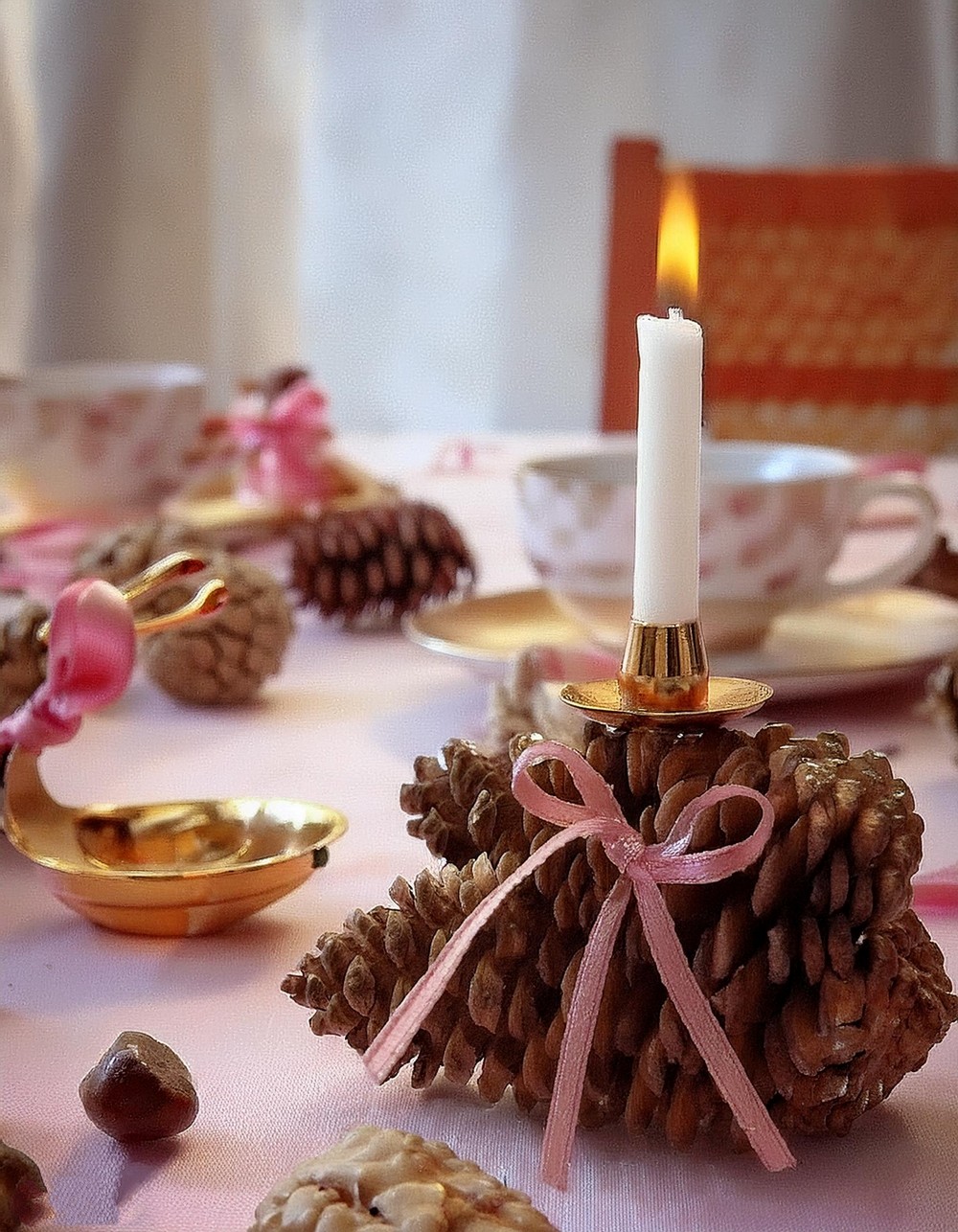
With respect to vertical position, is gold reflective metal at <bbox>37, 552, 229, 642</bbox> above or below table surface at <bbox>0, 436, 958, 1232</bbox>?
above

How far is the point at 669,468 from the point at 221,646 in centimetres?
45

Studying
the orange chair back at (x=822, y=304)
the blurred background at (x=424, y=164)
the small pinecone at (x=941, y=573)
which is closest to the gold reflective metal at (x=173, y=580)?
the small pinecone at (x=941, y=573)

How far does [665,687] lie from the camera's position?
0.39 meters

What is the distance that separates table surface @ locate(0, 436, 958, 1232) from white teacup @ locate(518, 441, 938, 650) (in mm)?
60

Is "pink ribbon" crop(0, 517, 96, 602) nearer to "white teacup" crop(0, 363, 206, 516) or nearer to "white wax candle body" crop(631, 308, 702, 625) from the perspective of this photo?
"white teacup" crop(0, 363, 206, 516)

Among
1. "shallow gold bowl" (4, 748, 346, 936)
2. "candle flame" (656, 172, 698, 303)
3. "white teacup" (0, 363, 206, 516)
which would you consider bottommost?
"shallow gold bowl" (4, 748, 346, 936)

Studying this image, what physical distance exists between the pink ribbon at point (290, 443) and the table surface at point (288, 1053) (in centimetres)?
45

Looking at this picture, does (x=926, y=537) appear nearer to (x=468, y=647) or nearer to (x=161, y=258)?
(x=468, y=647)

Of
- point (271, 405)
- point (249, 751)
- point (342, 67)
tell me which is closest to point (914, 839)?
point (249, 751)

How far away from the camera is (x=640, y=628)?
1.29ft

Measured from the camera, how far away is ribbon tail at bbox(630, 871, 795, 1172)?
370 mm

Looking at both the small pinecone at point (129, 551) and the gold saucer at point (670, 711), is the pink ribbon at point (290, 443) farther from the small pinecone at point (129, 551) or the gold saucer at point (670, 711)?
the gold saucer at point (670, 711)

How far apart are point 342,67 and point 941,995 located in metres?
2.44

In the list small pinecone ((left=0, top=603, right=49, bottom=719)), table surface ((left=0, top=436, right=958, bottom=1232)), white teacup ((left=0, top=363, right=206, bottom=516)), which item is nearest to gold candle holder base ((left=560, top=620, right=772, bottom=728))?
table surface ((left=0, top=436, right=958, bottom=1232))
